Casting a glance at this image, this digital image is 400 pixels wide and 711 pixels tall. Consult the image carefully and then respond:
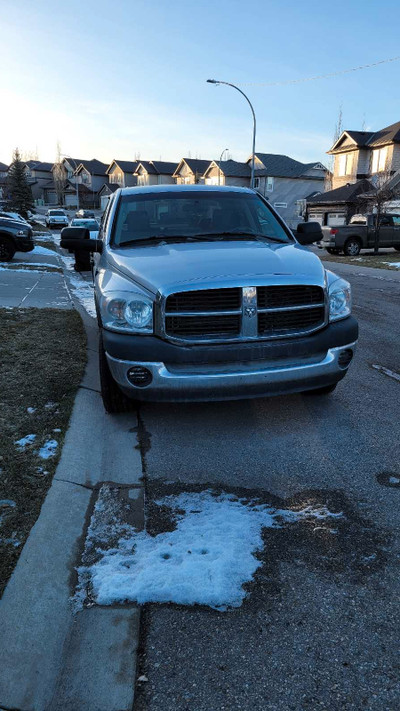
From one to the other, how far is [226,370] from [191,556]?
1404mm

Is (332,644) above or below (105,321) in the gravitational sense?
below

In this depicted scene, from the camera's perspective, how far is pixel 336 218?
46156mm

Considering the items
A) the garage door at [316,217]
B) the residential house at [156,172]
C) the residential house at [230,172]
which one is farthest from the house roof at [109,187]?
the garage door at [316,217]

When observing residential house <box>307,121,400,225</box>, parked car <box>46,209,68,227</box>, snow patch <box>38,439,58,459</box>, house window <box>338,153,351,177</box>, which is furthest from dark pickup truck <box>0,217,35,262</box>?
house window <box>338,153,351,177</box>

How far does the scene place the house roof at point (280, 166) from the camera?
5694cm

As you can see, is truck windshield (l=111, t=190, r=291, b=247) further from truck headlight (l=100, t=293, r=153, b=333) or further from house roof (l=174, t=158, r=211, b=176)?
house roof (l=174, t=158, r=211, b=176)

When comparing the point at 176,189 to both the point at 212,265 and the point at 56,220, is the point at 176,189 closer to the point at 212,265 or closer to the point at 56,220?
the point at 212,265

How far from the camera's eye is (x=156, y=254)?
395 cm

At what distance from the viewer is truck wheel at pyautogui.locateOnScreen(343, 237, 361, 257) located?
25062mm

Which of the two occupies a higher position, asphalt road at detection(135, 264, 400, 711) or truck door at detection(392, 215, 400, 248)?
truck door at detection(392, 215, 400, 248)

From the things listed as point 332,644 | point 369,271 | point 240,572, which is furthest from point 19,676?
point 369,271

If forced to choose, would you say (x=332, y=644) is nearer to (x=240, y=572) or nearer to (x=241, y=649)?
(x=241, y=649)

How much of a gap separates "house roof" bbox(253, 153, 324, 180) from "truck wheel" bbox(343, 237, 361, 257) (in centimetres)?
3449

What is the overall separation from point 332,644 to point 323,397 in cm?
284
